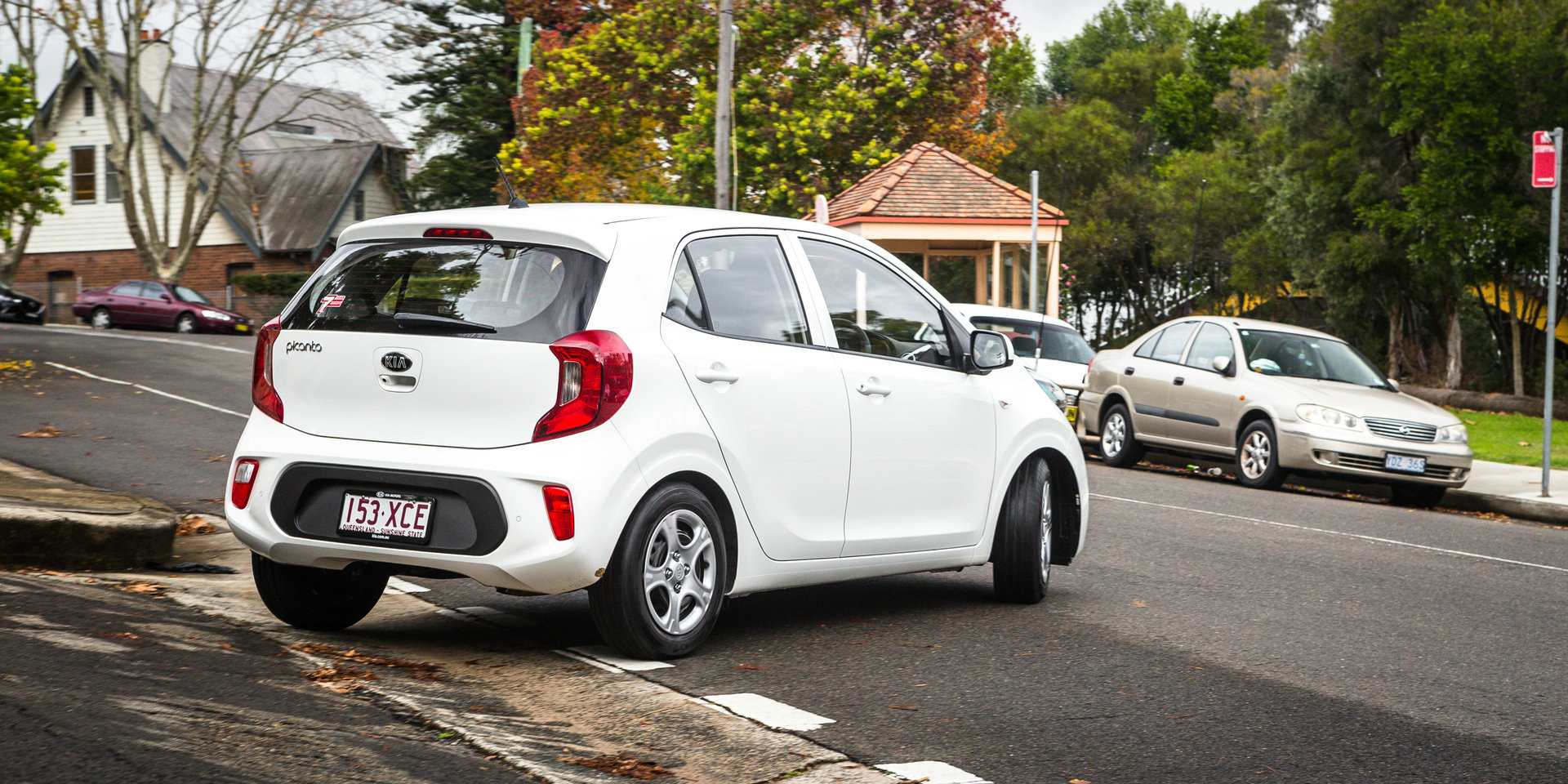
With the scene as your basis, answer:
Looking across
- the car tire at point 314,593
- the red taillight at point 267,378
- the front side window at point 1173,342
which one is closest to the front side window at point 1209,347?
the front side window at point 1173,342

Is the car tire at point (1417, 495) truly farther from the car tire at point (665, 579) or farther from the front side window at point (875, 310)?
the car tire at point (665, 579)

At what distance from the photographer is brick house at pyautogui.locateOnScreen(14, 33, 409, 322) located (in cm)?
5319

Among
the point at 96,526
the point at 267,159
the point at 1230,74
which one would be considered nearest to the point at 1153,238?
the point at 1230,74

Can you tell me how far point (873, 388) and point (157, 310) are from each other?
136ft

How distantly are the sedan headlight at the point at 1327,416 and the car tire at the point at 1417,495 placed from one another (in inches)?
34.3

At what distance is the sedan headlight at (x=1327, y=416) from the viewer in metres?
14.8

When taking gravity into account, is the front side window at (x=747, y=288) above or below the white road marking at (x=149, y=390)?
above

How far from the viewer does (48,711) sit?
415cm

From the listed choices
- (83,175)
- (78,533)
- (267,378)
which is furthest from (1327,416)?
(83,175)

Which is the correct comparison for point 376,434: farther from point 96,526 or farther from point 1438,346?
point 1438,346

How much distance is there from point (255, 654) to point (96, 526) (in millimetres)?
2390

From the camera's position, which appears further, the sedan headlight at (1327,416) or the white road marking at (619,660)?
the sedan headlight at (1327,416)

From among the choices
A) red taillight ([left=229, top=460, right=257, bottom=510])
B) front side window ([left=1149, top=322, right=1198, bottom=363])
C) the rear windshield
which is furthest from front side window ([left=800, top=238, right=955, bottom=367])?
front side window ([left=1149, top=322, right=1198, bottom=363])

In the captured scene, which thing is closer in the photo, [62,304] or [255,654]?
[255,654]
